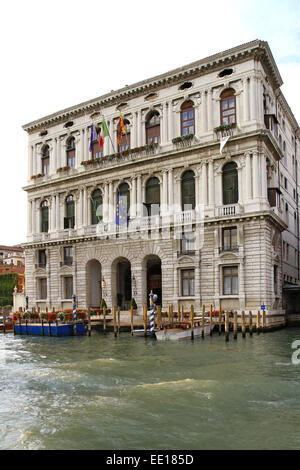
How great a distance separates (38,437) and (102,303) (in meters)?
20.8

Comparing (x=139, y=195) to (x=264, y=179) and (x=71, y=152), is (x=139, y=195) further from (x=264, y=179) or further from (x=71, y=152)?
(x=264, y=179)

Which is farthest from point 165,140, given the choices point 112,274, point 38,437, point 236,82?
point 38,437

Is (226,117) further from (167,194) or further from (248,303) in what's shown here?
(248,303)

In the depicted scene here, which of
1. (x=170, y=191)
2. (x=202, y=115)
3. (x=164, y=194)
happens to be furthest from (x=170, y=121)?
(x=164, y=194)

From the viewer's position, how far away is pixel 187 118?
27859mm

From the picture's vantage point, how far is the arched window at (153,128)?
2908 cm

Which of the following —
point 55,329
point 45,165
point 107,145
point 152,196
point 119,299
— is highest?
point 107,145

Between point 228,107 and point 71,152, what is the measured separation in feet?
40.6

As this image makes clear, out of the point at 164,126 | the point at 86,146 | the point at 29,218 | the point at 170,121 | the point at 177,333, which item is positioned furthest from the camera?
the point at 29,218

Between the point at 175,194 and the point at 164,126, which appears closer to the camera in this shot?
the point at 175,194

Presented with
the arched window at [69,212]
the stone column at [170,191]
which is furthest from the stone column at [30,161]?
the stone column at [170,191]

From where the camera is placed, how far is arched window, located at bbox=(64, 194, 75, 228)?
32.3 meters

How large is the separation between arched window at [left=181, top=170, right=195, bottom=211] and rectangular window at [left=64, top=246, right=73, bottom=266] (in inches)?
362

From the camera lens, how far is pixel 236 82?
25953 mm
